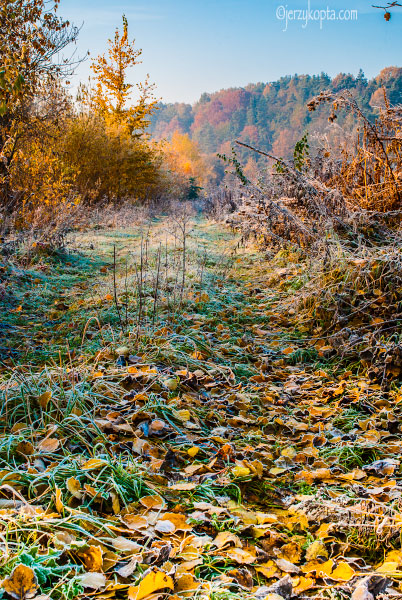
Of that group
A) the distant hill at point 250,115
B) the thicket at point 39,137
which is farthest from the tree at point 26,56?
the distant hill at point 250,115

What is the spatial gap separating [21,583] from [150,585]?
318 mm

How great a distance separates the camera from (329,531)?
4.92 feet

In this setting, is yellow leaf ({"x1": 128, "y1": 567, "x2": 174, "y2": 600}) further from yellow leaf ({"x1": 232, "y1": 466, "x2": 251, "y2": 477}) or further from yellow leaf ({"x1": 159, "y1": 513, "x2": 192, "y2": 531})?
yellow leaf ({"x1": 232, "y1": 466, "x2": 251, "y2": 477})

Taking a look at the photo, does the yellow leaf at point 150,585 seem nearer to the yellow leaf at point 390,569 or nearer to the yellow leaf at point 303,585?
the yellow leaf at point 303,585

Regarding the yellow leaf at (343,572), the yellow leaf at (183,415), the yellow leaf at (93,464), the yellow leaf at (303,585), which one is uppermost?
the yellow leaf at (93,464)

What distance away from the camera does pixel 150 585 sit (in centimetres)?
112

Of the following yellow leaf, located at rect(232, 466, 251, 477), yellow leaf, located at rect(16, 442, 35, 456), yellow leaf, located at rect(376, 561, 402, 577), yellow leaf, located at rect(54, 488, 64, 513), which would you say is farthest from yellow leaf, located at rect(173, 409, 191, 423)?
yellow leaf, located at rect(376, 561, 402, 577)

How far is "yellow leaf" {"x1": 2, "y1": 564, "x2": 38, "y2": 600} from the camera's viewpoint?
3.42 ft

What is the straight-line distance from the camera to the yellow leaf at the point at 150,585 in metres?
1.11

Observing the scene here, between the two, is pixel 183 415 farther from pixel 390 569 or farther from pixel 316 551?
pixel 390 569

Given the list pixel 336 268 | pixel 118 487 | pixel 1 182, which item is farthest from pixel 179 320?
Result: pixel 1 182

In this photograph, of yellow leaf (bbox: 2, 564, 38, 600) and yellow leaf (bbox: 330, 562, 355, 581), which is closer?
yellow leaf (bbox: 2, 564, 38, 600)

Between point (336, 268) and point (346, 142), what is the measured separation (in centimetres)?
231

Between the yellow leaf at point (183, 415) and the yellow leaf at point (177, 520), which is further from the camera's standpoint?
the yellow leaf at point (183, 415)
